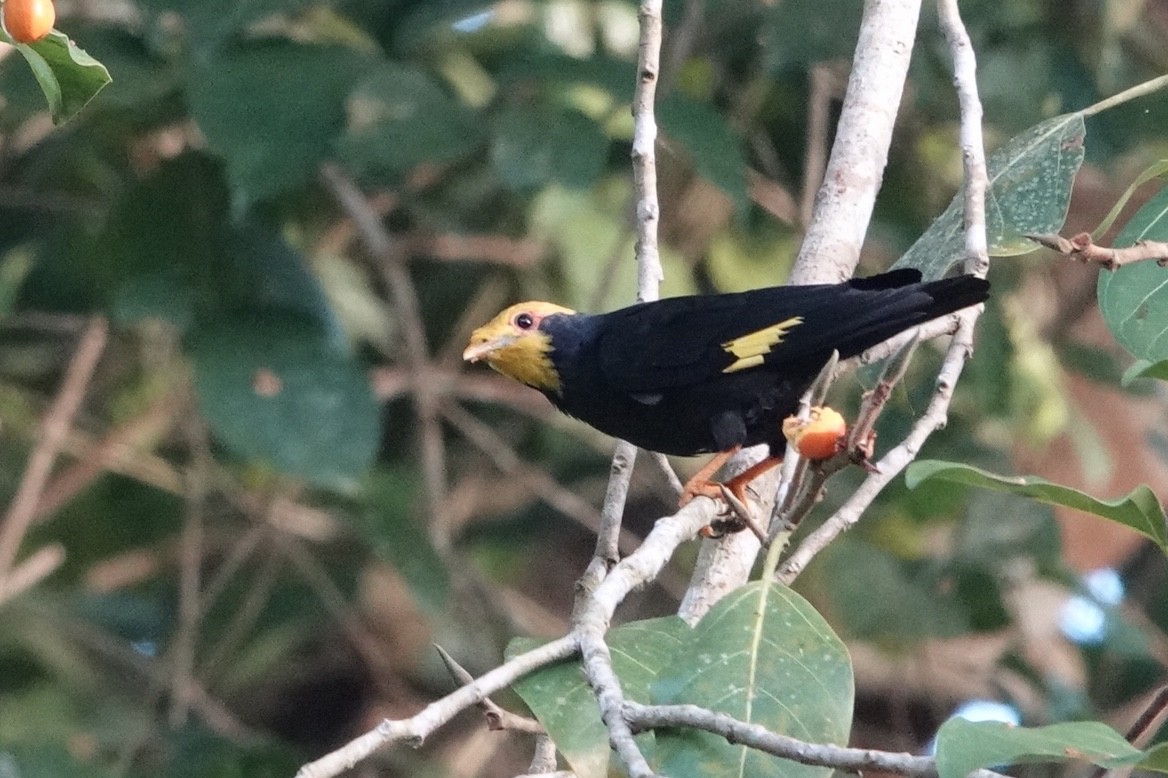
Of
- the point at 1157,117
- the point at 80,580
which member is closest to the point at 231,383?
the point at 80,580

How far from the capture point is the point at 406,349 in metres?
4.45

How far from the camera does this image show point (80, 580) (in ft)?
15.3

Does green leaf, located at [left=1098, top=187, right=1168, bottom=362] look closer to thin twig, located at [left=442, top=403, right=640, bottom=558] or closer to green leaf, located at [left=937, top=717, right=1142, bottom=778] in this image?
green leaf, located at [left=937, top=717, right=1142, bottom=778]

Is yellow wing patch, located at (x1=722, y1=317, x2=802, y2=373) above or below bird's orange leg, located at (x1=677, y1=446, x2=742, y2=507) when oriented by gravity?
above

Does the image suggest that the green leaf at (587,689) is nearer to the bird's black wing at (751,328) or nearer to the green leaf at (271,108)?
the bird's black wing at (751,328)

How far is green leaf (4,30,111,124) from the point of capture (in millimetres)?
1549

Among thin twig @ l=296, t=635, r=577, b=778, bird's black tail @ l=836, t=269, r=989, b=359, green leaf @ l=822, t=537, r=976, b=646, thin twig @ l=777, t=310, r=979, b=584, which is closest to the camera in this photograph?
thin twig @ l=296, t=635, r=577, b=778

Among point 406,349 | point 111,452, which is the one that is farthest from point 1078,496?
point 111,452

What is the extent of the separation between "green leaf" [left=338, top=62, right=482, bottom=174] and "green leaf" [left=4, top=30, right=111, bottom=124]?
5.42 ft

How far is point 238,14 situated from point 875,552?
227cm

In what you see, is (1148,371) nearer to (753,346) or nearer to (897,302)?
(897,302)

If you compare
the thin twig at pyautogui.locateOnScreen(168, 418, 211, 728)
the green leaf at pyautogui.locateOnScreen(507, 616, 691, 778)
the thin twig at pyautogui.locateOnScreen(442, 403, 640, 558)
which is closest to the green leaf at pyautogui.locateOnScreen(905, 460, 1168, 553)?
the green leaf at pyautogui.locateOnScreen(507, 616, 691, 778)

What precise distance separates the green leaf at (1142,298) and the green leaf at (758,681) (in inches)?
21.7

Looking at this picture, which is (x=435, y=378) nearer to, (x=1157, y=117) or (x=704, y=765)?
(x=1157, y=117)
